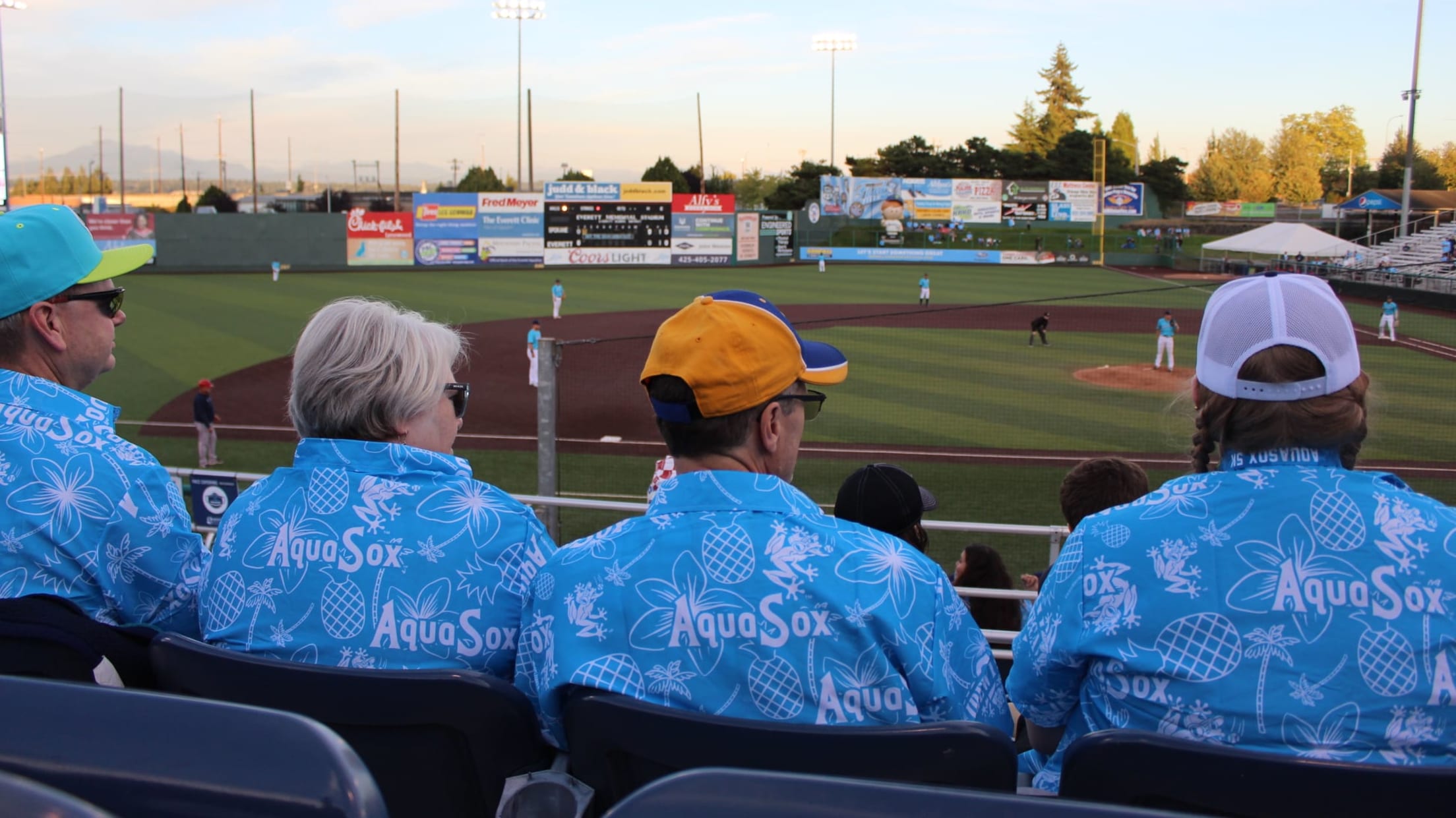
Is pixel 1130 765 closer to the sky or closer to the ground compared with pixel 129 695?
closer to the ground

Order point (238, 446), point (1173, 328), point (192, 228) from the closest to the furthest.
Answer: point (238, 446)
point (1173, 328)
point (192, 228)

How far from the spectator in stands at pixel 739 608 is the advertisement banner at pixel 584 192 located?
1684 inches

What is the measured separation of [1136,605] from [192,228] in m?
47.0

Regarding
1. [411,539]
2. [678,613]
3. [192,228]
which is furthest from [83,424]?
[192,228]

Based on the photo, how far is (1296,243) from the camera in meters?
30.4

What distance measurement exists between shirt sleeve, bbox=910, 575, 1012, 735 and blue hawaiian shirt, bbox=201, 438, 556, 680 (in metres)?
0.70

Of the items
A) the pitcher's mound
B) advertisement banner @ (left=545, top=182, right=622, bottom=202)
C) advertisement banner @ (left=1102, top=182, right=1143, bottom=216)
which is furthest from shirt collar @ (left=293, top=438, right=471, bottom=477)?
advertisement banner @ (left=1102, top=182, right=1143, bottom=216)

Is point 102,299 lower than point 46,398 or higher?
higher

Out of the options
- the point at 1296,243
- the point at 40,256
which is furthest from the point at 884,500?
the point at 1296,243

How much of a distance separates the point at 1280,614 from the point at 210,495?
796 centimetres

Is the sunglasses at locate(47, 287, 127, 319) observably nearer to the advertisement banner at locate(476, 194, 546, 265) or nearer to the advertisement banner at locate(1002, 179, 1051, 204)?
the advertisement banner at locate(476, 194, 546, 265)

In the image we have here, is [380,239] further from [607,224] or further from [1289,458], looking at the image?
[1289,458]

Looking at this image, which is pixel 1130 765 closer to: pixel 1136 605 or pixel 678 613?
pixel 1136 605

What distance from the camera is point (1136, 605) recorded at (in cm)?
163
